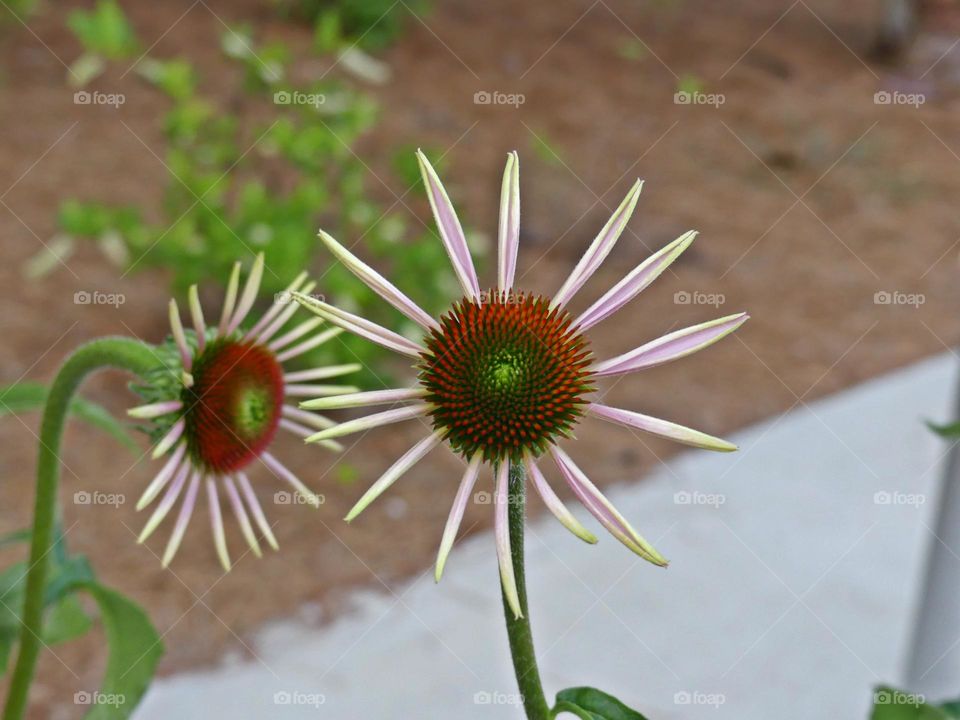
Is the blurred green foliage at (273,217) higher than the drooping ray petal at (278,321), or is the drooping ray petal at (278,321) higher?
the blurred green foliage at (273,217)

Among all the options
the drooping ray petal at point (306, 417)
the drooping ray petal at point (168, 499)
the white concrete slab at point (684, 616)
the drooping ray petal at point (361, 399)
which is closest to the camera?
the drooping ray petal at point (361, 399)

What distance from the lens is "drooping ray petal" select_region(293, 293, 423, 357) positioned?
0.67 metres

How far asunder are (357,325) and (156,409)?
0.34 metres

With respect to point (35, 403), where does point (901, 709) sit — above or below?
below

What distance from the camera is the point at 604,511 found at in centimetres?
72

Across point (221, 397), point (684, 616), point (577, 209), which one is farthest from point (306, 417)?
point (577, 209)

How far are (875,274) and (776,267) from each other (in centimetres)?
39

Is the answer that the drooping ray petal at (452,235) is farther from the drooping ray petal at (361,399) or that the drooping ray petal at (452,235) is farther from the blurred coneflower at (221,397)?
the blurred coneflower at (221,397)

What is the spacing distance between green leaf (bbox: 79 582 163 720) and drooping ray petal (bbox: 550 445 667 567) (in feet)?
1.94

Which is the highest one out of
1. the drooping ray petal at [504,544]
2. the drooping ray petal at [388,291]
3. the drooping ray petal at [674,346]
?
the drooping ray petal at [388,291]

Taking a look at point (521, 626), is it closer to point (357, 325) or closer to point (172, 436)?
→ point (357, 325)

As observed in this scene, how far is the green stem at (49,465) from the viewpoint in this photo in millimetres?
1007

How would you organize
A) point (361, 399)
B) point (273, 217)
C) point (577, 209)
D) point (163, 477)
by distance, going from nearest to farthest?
point (361, 399)
point (163, 477)
point (273, 217)
point (577, 209)

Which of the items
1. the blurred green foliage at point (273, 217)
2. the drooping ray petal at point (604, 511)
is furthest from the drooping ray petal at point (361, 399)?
the blurred green foliage at point (273, 217)
